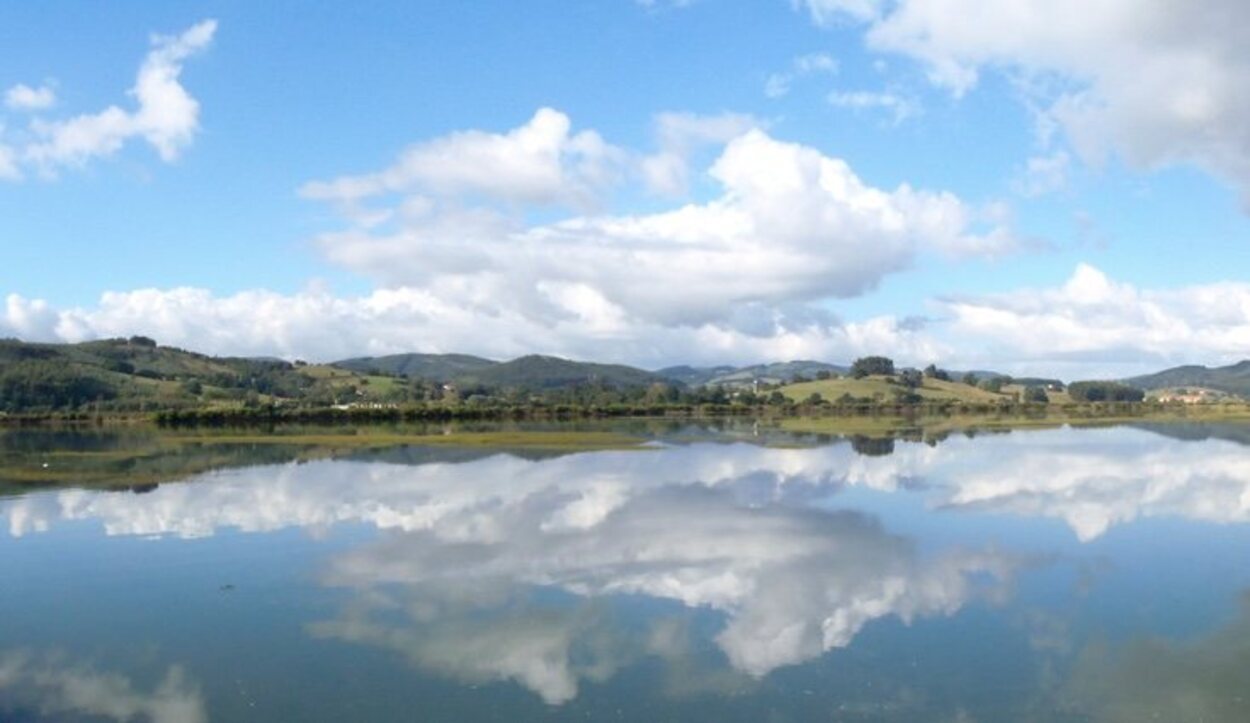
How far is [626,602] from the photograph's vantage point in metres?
22.1

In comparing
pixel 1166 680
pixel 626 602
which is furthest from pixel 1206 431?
pixel 626 602

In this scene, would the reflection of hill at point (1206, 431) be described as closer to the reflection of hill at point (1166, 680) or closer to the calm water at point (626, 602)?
the calm water at point (626, 602)

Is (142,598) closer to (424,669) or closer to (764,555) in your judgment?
(424,669)

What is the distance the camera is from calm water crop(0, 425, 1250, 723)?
16.1 m

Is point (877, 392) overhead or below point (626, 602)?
overhead

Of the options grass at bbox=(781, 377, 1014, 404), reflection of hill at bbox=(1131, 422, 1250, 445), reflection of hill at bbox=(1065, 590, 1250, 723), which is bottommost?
reflection of hill at bbox=(1065, 590, 1250, 723)

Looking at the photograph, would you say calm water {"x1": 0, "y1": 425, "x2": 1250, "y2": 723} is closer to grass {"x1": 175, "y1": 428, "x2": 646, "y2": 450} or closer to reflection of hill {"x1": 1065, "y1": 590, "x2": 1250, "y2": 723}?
reflection of hill {"x1": 1065, "y1": 590, "x2": 1250, "y2": 723}

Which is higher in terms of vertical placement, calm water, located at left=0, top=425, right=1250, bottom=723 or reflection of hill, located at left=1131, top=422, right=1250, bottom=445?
reflection of hill, located at left=1131, top=422, right=1250, bottom=445

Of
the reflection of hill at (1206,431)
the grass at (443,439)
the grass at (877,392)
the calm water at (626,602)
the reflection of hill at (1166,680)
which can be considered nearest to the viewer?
the reflection of hill at (1166,680)

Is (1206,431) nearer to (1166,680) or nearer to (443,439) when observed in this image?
(443,439)

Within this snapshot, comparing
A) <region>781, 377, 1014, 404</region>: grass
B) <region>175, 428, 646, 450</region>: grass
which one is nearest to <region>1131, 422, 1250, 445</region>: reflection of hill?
<region>175, 428, 646, 450</region>: grass

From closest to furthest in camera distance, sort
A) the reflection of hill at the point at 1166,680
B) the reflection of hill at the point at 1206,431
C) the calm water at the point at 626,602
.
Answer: the reflection of hill at the point at 1166,680 < the calm water at the point at 626,602 < the reflection of hill at the point at 1206,431

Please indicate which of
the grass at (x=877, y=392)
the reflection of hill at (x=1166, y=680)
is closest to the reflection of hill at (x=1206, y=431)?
the grass at (x=877, y=392)

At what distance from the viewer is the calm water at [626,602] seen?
16094 millimetres
